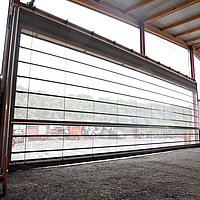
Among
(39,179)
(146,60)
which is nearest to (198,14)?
(146,60)

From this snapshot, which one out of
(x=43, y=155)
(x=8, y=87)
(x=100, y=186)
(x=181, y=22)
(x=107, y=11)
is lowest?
(x=100, y=186)

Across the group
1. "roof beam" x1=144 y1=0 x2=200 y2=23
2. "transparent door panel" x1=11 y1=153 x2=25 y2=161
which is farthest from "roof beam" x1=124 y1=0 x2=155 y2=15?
"transparent door panel" x1=11 y1=153 x2=25 y2=161

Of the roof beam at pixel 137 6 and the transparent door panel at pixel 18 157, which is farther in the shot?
the roof beam at pixel 137 6

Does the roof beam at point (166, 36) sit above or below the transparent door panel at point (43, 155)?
above

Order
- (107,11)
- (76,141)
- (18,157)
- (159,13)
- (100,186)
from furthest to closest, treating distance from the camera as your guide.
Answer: (159,13), (107,11), (76,141), (18,157), (100,186)

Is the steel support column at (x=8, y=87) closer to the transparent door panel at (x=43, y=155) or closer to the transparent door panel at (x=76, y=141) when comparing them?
the transparent door panel at (x=43, y=155)

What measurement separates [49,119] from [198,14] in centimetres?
644

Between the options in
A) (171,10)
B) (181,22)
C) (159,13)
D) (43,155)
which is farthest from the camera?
(181,22)

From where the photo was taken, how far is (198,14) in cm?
693

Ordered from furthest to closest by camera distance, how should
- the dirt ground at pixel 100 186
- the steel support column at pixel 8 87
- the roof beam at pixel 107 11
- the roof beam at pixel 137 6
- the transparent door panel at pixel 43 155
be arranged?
the roof beam at pixel 137 6, the roof beam at pixel 107 11, the transparent door panel at pixel 43 155, the steel support column at pixel 8 87, the dirt ground at pixel 100 186

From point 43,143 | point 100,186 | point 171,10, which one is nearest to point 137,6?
point 171,10

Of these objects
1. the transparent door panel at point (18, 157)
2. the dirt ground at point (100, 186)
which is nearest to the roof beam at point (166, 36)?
the dirt ground at point (100, 186)

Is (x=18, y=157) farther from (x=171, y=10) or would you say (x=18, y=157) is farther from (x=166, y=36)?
(x=166, y=36)

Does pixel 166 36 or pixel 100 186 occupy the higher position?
pixel 166 36
